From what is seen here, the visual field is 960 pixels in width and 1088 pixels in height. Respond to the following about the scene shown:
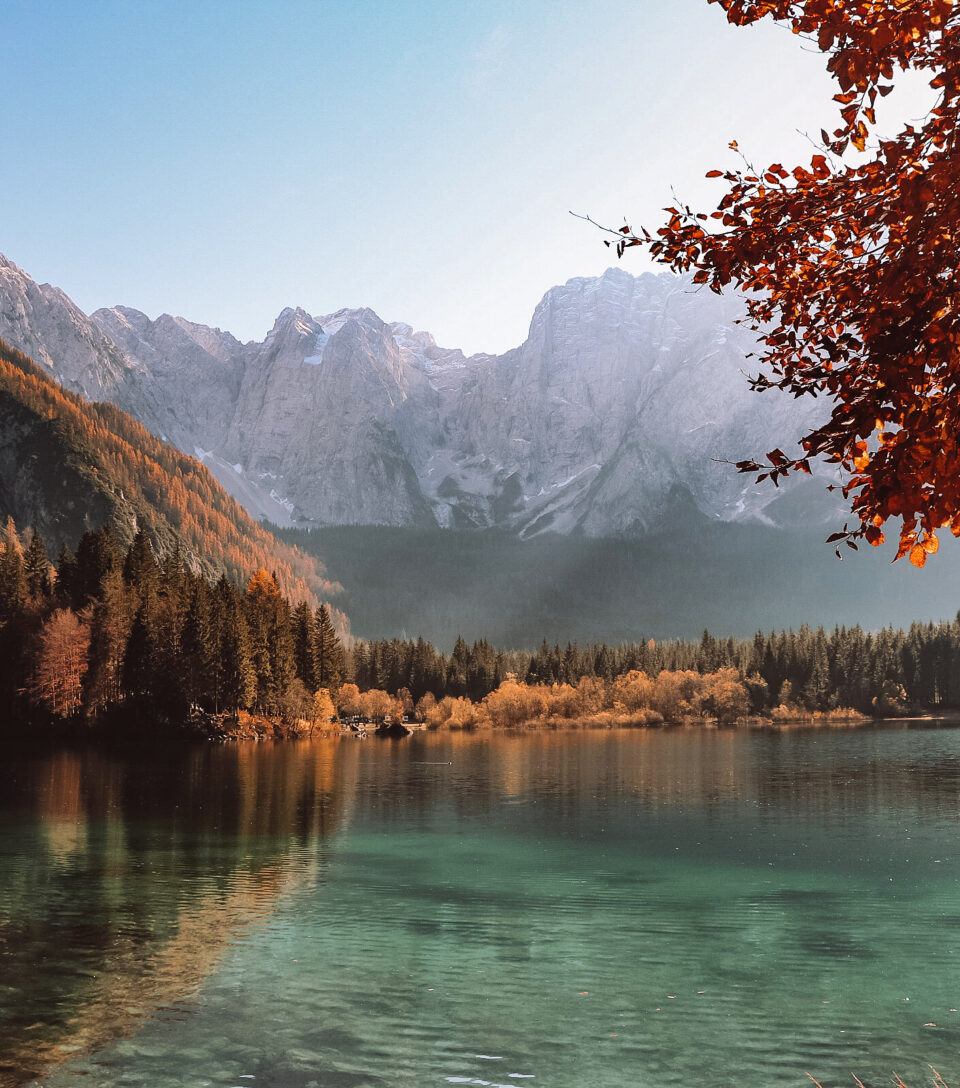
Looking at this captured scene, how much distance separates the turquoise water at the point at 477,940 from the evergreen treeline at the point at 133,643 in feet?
179

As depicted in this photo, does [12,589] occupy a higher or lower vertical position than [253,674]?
higher

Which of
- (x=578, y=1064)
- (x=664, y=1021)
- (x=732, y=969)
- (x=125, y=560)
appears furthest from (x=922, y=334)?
(x=125, y=560)

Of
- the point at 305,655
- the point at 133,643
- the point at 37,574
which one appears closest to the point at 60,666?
the point at 133,643

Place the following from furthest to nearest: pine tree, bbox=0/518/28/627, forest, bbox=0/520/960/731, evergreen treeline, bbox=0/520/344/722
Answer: pine tree, bbox=0/518/28/627 < forest, bbox=0/520/960/731 < evergreen treeline, bbox=0/520/344/722

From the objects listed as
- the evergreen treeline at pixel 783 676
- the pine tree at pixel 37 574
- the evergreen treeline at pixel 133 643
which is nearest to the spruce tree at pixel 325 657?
the evergreen treeline at pixel 133 643

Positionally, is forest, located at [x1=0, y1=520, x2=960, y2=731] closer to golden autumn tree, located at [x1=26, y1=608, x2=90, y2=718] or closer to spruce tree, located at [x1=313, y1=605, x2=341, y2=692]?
golden autumn tree, located at [x1=26, y1=608, x2=90, y2=718]

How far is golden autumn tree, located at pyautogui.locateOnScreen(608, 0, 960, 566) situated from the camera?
711 centimetres

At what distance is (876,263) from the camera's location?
8.34 m

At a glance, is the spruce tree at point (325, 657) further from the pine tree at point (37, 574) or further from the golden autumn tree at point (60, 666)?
the golden autumn tree at point (60, 666)

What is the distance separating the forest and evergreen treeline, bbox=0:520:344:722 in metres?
0.19

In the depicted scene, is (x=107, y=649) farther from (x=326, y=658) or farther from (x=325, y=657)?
(x=326, y=658)

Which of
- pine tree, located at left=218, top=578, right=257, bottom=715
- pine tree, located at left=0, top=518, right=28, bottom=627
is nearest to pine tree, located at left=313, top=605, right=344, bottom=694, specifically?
pine tree, located at left=218, top=578, right=257, bottom=715

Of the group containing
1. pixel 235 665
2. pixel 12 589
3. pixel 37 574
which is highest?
pixel 37 574

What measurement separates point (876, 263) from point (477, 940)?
24.5 metres
